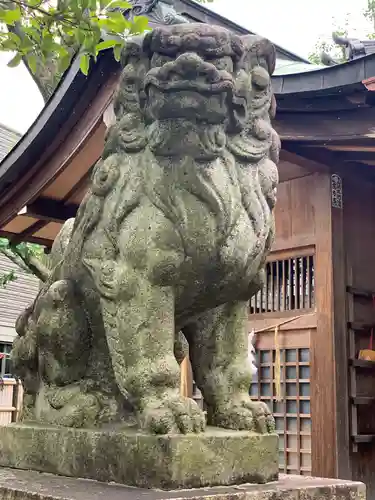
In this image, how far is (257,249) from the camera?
6.76 ft

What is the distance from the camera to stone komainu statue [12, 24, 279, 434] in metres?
1.96

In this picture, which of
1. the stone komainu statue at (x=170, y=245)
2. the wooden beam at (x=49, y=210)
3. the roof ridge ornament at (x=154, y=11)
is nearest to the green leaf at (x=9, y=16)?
the stone komainu statue at (x=170, y=245)

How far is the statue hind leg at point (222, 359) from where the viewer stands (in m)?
2.11

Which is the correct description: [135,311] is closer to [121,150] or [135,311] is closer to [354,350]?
[121,150]

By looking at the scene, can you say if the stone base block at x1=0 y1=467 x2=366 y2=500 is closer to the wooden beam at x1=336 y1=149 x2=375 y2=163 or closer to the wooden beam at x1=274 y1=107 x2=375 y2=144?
the wooden beam at x1=274 y1=107 x2=375 y2=144

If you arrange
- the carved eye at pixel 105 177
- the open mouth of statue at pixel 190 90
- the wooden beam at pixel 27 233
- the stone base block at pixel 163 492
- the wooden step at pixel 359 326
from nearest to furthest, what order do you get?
the stone base block at pixel 163 492 → the open mouth of statue at pixel 190 90 → the carved eye at pixel 105 177 → the wooden step at pixel 359 326 → the wooden beam at pixel 27 233

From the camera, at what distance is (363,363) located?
4.94 meters

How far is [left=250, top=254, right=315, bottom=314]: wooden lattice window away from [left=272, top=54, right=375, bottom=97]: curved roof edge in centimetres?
136

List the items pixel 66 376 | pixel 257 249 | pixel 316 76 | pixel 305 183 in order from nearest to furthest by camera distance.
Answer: pixel 257 249 < pixel 66 376 < pixel 316 76 < pixel 305 183

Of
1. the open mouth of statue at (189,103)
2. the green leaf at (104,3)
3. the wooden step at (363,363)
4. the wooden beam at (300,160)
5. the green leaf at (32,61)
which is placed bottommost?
the wooden step at (363,363)

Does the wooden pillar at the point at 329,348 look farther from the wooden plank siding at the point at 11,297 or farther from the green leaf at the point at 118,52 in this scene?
the wooden plank siding at the point at 11,297

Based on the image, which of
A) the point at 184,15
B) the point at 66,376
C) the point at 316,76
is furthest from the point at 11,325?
A: the point at 66,376

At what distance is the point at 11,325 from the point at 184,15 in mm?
14485

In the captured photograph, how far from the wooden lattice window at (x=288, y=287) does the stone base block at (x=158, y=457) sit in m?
3.23
